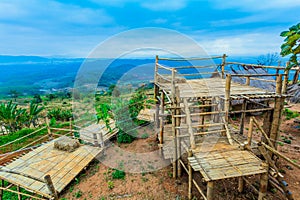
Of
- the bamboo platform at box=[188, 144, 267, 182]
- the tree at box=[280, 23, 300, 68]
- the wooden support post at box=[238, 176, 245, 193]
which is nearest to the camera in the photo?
the tree at box=[280, 23, 300, 68]

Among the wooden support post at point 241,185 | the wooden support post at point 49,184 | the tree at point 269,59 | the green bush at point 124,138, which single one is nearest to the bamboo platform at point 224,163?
the wooden support post at point 241,185

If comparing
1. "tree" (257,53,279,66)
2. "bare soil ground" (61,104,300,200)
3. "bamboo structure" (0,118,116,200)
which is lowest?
"bare soil ground" (61,104,300,200)

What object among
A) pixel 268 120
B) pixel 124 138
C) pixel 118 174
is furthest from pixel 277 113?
pixel 124 138

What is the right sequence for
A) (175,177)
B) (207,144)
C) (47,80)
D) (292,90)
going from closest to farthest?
(207,144) → (175,177) → (292,90) → (47,80)

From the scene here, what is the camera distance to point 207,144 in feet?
15.7

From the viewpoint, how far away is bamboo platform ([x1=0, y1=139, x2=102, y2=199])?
5.83 meters

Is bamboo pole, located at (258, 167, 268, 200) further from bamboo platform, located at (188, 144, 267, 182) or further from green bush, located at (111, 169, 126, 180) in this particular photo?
green bush, located at (111, 169, 126, 180)

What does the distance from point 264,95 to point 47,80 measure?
72.1 meters

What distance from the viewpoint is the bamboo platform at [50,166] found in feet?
19.1

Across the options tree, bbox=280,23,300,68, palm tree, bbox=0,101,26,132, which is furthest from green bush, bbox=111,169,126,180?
palm tree, bbox=0,101,26,132

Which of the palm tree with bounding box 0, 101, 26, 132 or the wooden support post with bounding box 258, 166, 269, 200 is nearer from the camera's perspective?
the wooden support post with bounding box 258, 166, 269, 200

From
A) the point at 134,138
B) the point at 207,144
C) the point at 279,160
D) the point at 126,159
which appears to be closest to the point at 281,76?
the point at 207,144

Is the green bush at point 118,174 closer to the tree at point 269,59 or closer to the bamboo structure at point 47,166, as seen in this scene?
the bamboo structure at point 47,166

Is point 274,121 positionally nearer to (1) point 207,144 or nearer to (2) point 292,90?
(1) point 207,144
